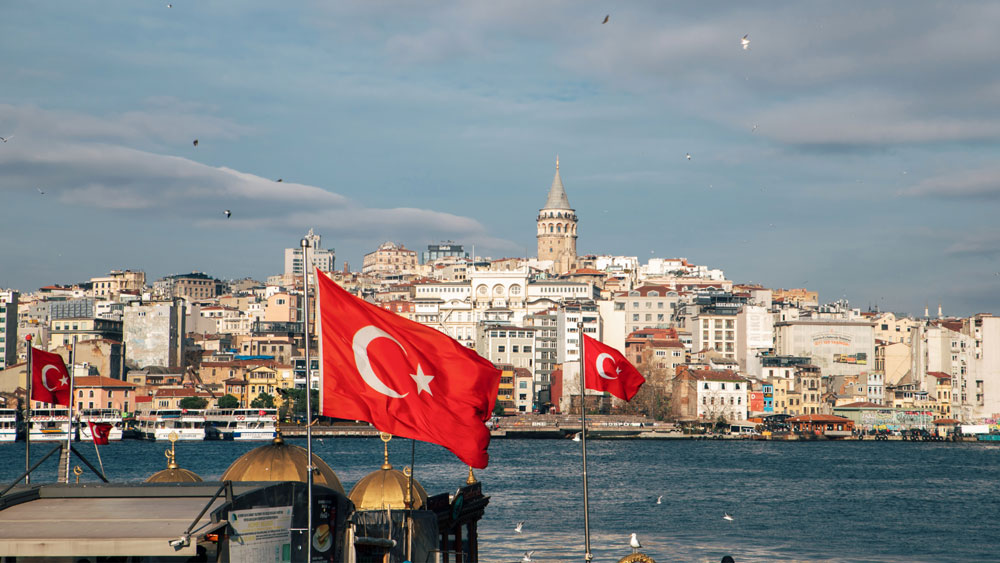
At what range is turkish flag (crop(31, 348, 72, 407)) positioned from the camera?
17.6 m

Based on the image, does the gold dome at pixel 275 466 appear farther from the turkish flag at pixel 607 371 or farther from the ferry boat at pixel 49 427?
the ferry boat at pixel 49 427

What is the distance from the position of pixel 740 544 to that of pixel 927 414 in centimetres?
7703

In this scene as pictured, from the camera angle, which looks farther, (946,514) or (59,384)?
(946,514)

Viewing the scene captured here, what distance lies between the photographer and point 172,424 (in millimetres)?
88375

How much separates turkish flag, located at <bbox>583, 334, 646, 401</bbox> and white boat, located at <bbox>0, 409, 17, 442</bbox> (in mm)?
75893

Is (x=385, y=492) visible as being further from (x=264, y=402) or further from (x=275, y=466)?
(x=264, y=402)

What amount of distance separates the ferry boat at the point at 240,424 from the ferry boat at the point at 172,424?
33.7 inches

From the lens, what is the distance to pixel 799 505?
4178cm

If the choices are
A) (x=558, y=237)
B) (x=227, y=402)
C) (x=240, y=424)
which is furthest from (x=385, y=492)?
(x=558, y=237)

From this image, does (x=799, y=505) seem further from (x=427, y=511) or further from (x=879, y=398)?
(x=879, y=398)

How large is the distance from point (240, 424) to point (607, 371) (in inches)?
3035

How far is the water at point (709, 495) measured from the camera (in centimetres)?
3044

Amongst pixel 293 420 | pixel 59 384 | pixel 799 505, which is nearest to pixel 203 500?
pixel 59 384

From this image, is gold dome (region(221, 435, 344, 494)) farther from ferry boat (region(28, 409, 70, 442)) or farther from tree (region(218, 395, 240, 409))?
tree (region(218, 395, 240, 409))
